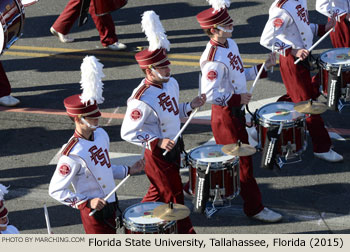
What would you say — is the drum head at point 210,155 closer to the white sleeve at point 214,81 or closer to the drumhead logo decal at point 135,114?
the white sleeve at point 214,81

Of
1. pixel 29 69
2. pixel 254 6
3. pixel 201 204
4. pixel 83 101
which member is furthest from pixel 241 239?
pixel 254 6

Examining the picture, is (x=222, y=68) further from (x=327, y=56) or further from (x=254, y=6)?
(x=254, y=6)

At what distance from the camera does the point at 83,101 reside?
857 centimetres

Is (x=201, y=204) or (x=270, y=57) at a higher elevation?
(x=270, y=57)

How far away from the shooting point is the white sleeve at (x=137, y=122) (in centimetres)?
925

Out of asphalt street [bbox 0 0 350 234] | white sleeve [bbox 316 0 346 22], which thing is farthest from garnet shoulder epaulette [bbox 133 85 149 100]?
white sleeve [bbox 316 0 346 22]

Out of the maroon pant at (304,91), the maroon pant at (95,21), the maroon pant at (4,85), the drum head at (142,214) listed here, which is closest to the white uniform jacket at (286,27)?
the maroon pant at (304,91)

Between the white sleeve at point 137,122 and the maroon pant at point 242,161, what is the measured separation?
1.17m

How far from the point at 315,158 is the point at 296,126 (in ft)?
4.84

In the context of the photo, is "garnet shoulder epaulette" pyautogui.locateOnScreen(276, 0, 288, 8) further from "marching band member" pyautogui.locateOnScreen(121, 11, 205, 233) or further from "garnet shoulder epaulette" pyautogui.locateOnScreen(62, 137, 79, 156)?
"garnet shoulder epaulette" pyautogui.locateOnScreen(62, 137, 79, 156)

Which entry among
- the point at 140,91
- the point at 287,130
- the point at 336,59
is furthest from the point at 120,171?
the point at 336,59

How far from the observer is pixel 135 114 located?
30.3 feet

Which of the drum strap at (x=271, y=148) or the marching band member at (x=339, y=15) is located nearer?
the drum strap at (x=271, y=148)

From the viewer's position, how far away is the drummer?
11055 millimetres
